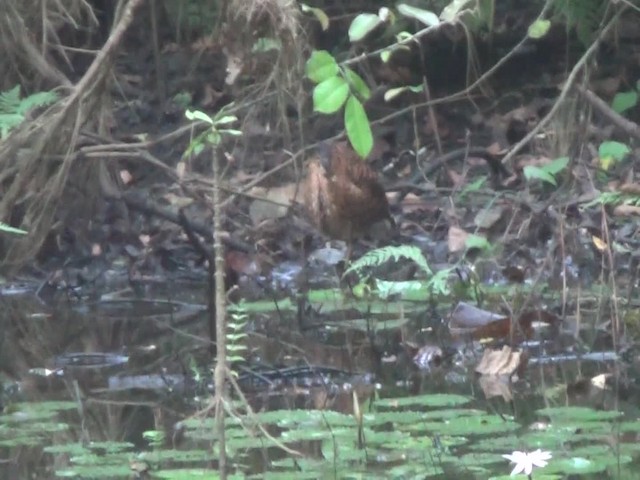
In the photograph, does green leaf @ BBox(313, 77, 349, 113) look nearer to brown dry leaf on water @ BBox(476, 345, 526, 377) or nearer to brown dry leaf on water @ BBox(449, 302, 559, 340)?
brown dry leaf on water @ BBox(476, 345, 526, 377)

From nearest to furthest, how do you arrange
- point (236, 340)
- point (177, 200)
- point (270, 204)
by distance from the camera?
point (236, 340) → point (270, 204) → point (177, 200)

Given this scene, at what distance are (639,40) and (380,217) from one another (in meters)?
2.88

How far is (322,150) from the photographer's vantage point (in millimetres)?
6641

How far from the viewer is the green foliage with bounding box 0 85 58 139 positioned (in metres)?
5.18

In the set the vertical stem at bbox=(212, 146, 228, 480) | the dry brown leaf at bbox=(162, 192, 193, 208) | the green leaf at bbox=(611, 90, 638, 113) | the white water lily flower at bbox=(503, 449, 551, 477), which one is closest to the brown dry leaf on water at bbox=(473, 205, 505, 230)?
the green leaf at bbox=(611, 90, 638, 113)

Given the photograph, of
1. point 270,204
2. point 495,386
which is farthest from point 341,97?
point 270,204

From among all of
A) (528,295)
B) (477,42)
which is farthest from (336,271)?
(477,42)

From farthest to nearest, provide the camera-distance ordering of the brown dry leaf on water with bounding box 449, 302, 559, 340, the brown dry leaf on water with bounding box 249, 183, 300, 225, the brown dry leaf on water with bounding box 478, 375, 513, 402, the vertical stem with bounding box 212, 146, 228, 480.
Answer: the brown dry leaf on water with bounding box 249, 183, 300, 225 → the brown dry leaf on water with bounding box 449, 302, 559, 340 → the brown dry leaf on water with bounding box 478, 375, 513, 402 → the vertical stem with bounding box 212, 146, 228, 480

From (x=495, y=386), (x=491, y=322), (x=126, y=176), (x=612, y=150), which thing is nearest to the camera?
(x=495, y=386)

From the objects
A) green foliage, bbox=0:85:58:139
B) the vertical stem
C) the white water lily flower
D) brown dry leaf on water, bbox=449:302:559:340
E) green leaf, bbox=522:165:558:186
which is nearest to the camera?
the vertical stem

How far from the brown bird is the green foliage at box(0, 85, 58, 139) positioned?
1.32 metres

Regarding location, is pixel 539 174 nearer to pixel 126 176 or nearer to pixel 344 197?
pixel 344 197

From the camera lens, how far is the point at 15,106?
5266 mm

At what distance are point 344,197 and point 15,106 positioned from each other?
154 centimetres
